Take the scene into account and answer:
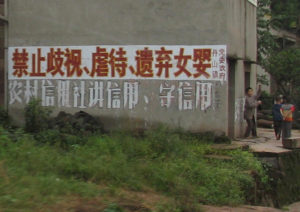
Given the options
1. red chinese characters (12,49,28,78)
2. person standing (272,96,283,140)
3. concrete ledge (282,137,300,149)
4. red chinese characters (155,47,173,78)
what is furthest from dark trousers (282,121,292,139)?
red chinese characters (12,49,28,78)

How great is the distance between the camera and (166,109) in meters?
10.9

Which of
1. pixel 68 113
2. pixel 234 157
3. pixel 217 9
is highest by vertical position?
pixel 217 9

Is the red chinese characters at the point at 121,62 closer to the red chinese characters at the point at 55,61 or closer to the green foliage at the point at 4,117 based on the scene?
the red chinese characters at the point at 55,61

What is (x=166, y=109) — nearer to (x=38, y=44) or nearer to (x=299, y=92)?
(x=38, y=44)

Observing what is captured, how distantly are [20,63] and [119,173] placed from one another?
5.96 m

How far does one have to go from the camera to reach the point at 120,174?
276 inches

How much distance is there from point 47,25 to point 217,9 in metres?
4.35

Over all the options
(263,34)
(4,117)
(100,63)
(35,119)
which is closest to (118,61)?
(100,63)

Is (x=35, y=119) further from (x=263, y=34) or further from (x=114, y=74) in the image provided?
(x=263, y=34)

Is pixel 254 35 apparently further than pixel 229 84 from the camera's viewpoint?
Yes

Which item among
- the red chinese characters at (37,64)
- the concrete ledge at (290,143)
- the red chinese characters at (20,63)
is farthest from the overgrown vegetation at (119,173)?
the red chinese characters at (20,63)

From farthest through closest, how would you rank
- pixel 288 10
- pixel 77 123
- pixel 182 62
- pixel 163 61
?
pixel 288 10 < pixel 163 61 < pixel 182 62 < pixel 77 123

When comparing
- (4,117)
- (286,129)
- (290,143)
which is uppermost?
(4,117)

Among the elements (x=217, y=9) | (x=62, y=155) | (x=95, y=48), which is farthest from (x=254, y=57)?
(x=62, y=155)
